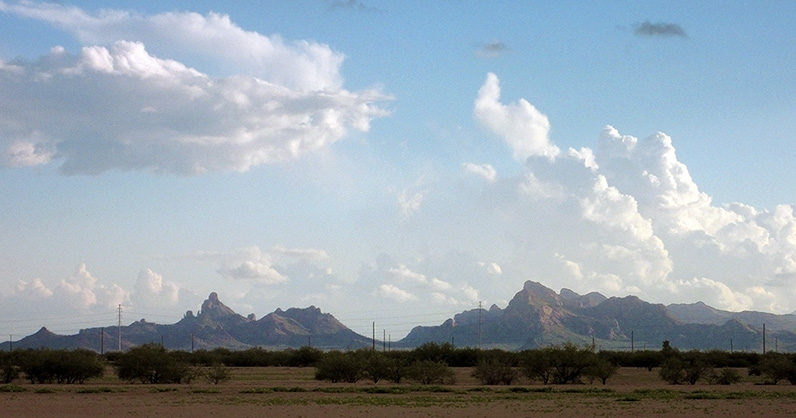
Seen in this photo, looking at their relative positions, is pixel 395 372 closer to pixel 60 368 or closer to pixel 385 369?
pixel 385 369

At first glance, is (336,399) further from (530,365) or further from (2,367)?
(2,367)

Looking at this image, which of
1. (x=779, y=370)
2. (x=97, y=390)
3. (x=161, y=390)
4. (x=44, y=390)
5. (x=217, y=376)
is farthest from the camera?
(x=779, y=370)

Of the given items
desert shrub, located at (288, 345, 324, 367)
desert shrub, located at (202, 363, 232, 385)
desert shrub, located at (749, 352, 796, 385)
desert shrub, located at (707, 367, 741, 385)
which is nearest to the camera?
desert shrub, located at (202, 363, 232, 385)

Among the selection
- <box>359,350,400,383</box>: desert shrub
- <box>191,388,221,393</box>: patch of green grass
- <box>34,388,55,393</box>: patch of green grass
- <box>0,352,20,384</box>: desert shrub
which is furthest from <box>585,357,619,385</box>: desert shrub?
<box>0,352,20,384</box>: desert shrub

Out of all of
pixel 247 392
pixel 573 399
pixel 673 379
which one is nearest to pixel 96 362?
pixel 247 392

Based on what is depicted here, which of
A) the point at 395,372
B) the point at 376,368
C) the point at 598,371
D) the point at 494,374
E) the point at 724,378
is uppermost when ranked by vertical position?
the point at 376,368

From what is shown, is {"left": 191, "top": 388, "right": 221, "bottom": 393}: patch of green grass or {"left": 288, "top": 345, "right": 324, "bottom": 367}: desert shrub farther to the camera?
{"left": 288, "top": 345, "right": 324, "bottom": 367}: desert shrub

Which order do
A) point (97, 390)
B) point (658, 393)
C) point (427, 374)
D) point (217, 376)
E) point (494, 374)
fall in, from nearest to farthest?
point (658, 393) → point (97, 390) → point (217, 376) → point (427, 374) → point (494, 374)

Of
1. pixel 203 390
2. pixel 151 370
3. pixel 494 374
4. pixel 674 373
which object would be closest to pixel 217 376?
pixel 151 370

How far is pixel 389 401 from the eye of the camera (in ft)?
152

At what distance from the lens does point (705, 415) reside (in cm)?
4028

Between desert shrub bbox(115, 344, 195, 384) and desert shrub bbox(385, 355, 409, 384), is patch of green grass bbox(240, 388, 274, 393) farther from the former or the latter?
desert shrub bbox(385, 355, 409, 384)

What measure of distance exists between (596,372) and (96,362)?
116ft

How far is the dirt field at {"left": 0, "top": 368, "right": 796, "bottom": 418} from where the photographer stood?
4091 cm
